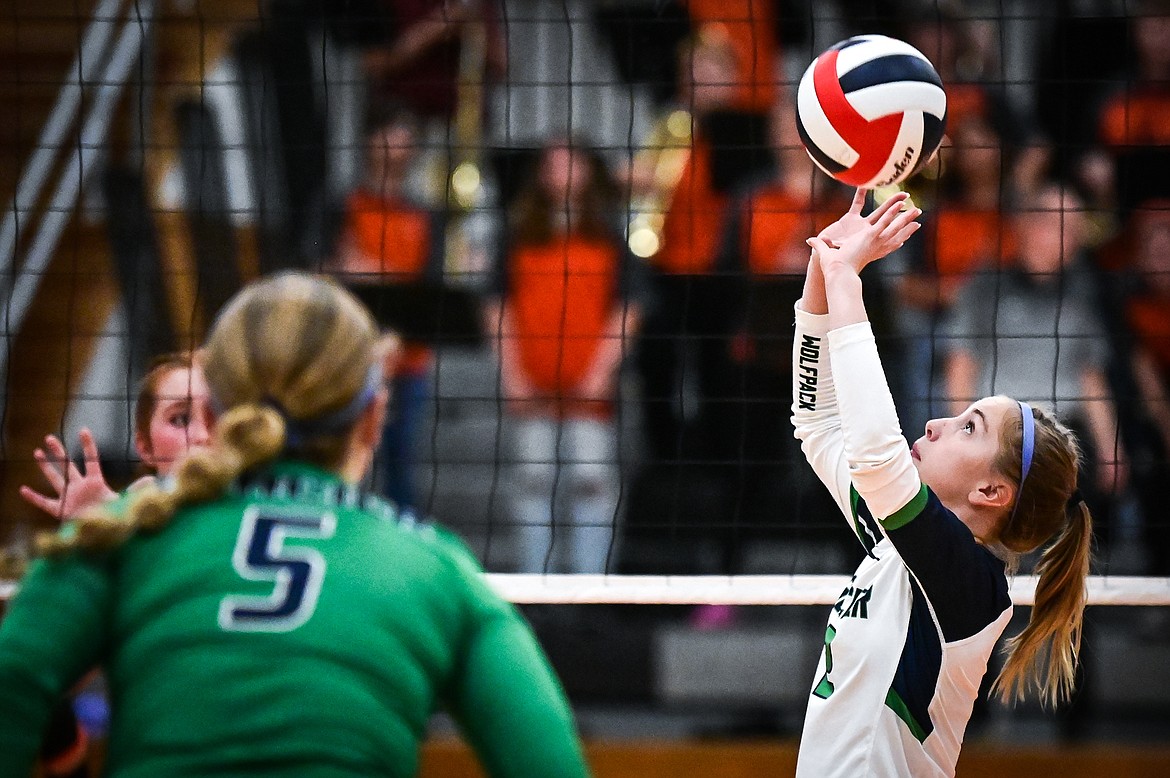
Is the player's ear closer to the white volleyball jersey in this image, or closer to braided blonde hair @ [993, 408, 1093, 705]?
braided blonde hair @ [993, 408, 1093, 705]

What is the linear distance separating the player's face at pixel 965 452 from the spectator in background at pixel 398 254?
2828 mm

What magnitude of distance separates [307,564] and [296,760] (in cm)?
19

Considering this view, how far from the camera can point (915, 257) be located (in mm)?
5164

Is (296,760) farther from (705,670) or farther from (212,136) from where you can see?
(212,136)

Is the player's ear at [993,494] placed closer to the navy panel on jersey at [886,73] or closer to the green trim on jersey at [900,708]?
the green trim on jersey at [900,708]

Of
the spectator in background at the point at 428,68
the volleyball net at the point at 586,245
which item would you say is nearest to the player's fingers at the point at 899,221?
the volleyball net at the point at 586,245

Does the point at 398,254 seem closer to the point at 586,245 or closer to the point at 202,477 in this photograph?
the point at 586,245

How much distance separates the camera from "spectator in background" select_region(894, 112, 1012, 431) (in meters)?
5.15

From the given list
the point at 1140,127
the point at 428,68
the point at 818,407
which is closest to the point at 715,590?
the point at 818,407

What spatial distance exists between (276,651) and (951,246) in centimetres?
429

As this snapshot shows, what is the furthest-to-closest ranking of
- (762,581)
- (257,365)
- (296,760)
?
(762,581), (257,365), (296,760)

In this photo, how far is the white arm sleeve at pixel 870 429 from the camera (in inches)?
84.9

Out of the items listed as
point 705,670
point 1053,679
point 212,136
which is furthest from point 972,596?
point 212,136

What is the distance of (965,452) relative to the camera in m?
2.50
